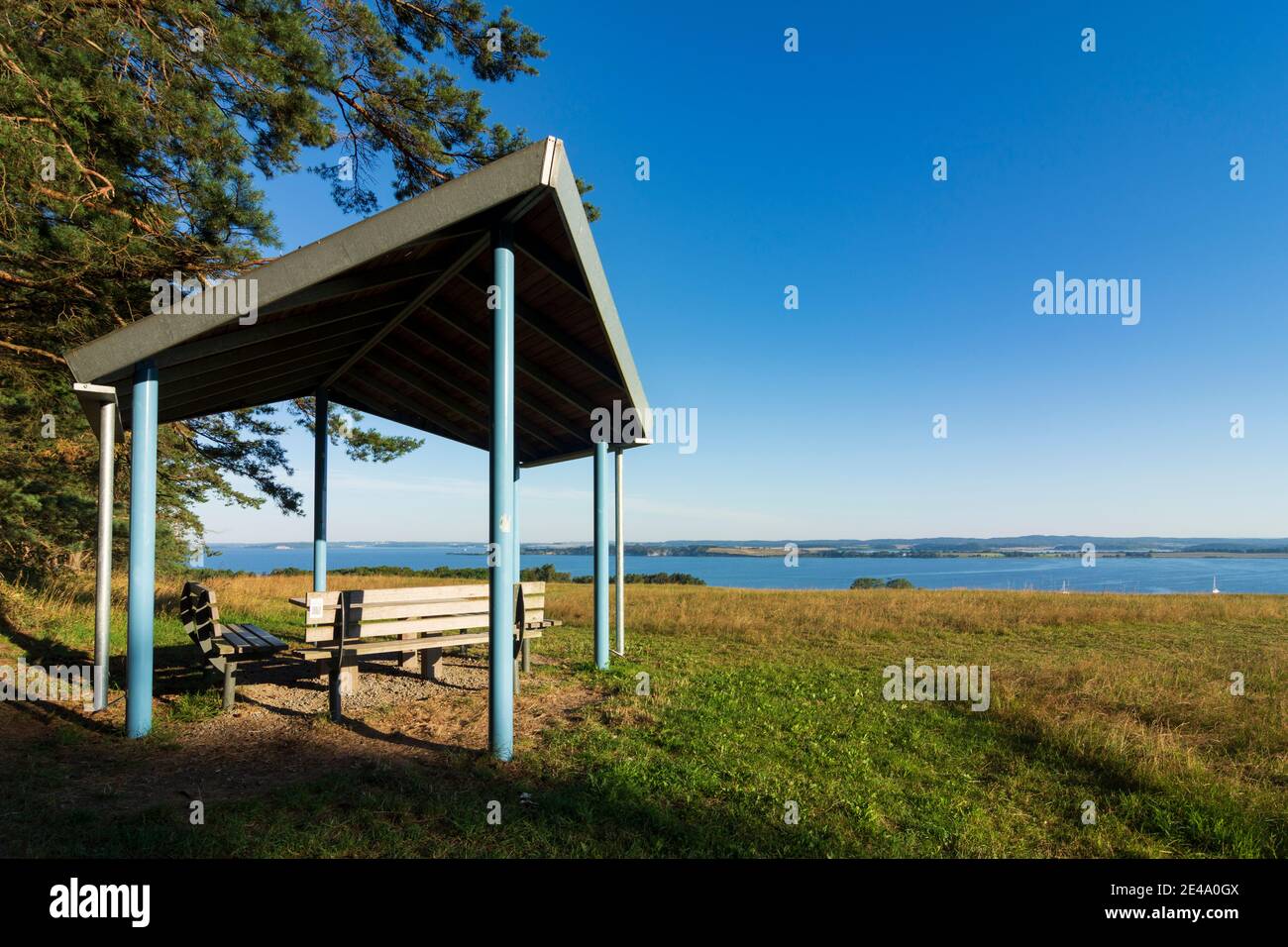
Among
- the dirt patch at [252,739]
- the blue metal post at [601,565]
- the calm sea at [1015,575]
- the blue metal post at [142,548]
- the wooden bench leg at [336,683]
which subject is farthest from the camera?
the calm sea at [1015,575]

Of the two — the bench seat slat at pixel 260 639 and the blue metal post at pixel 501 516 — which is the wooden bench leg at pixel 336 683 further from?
the blue metal post at pixel 501 516

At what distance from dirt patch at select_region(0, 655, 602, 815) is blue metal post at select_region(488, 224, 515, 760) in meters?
0.41

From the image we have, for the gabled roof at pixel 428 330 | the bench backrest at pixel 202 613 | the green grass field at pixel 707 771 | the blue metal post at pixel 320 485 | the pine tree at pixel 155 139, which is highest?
the pine tree at pixel 155 139

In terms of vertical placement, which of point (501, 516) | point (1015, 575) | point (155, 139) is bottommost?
point (1015, 575)

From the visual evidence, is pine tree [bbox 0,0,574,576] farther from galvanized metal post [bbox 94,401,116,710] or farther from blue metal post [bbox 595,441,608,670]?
blue metal post [bbox 595,441,608,670]

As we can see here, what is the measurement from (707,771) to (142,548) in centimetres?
509

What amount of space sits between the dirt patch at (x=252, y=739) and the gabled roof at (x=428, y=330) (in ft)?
10.0

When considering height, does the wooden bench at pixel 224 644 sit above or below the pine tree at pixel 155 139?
below

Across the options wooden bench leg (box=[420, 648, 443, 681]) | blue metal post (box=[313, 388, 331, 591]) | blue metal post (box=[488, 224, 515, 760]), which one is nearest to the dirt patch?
wooden bench leg (box=[420, 648, 443, 681])

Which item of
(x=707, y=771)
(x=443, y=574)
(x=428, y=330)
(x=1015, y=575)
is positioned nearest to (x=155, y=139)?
(x=428, y=330)

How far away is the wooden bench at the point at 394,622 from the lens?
5680 mm

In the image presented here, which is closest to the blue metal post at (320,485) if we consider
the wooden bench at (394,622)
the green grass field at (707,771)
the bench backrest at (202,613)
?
the green grass field at (707,771)

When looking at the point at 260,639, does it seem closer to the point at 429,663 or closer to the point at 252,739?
the point at 252,739

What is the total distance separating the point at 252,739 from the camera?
17.5 ft
